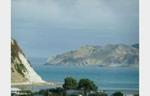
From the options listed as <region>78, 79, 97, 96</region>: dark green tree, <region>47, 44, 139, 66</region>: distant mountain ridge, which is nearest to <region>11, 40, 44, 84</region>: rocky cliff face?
<region>47, 44, 139, 66</region>: distant mountain ridge

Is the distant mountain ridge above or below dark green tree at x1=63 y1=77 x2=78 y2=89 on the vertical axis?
above

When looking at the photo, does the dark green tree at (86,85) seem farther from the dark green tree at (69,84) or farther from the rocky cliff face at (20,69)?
the rocky cliff face at (20,69)

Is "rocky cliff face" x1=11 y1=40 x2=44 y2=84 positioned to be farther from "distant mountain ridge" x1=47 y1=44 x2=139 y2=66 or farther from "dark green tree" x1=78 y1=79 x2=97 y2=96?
"dark green tree" x1=78 y1=79 x2=97 y2=96

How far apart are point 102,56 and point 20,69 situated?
46cm

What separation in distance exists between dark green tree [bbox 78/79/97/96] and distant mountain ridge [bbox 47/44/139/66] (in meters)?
0.11

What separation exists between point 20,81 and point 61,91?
9.3 inches

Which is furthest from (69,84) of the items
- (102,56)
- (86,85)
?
(102,56)

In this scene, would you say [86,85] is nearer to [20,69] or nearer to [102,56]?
[102,56]

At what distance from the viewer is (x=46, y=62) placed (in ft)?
55.1

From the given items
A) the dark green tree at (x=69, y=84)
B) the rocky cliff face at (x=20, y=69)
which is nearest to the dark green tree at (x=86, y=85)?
the dark green tree at (x=69, y=84)

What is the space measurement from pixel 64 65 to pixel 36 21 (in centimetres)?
29

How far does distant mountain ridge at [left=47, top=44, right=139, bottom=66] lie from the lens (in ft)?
55.2
